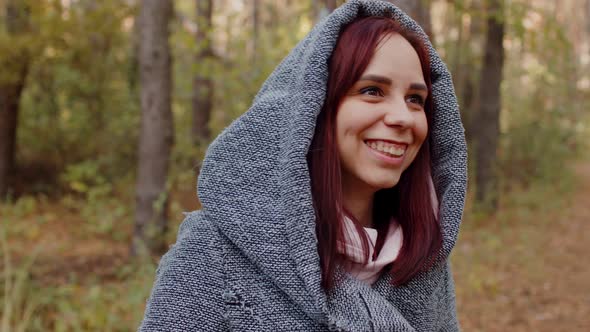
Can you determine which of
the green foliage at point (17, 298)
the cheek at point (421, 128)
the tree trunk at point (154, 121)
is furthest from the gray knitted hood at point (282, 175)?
the tree trunk at point (154, 121)

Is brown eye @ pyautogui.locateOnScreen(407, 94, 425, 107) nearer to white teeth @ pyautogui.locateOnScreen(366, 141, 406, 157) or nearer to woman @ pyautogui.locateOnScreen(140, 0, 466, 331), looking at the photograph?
woman @ pyautogui.locateOnScreen(140, 0, 466, 331)

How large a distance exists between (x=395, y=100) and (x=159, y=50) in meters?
4.53

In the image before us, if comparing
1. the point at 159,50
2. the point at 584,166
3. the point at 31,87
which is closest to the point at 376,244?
the point at 159,50

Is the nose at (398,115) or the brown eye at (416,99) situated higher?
the brown eye at (416,99)

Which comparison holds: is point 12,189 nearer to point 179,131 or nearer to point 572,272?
point 179,131

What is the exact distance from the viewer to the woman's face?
5.16 ft

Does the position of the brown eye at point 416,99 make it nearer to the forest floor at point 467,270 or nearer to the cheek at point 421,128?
the cheek at point 421,128

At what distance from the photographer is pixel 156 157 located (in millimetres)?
5988

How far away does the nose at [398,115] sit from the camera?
157 cm

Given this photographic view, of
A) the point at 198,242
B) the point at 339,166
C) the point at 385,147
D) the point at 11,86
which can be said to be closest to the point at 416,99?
the point at 385,147

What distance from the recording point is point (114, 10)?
7406mm

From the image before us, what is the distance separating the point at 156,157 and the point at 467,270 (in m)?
3.26

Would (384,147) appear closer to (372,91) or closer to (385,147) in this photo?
(385,147)

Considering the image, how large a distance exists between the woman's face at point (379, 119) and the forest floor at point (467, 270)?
3.08 m
